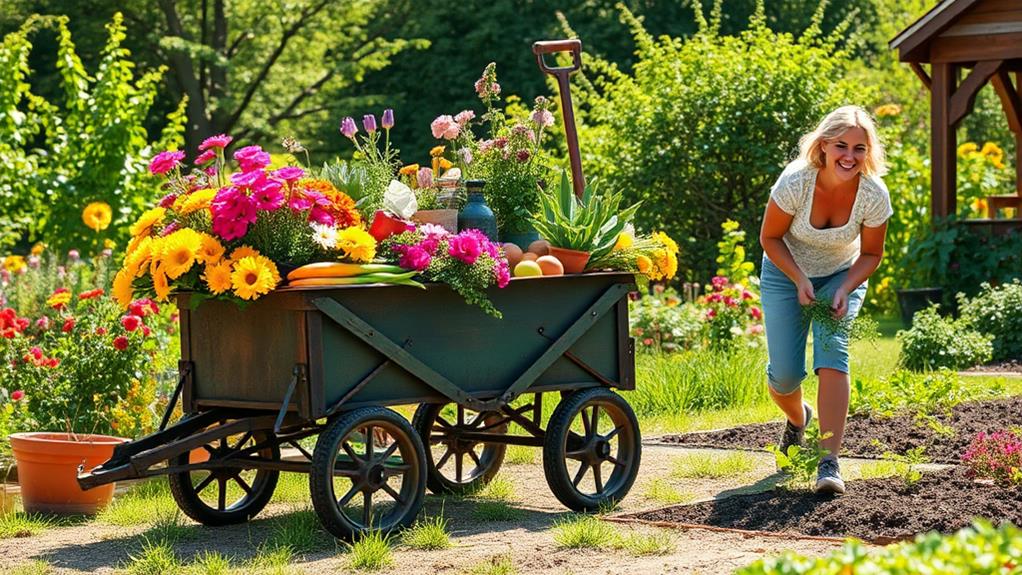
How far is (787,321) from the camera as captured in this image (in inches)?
260

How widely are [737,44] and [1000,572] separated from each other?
1395 cm

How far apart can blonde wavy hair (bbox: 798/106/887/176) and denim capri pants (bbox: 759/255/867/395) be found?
47 cm

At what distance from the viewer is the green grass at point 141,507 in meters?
6.41

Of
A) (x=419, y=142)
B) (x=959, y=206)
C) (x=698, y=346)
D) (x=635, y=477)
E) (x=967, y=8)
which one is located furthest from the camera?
(x=419, y=142)

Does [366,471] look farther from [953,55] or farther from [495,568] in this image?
[953,55]

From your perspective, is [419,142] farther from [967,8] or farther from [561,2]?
[967,8]

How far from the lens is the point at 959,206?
55.8ft

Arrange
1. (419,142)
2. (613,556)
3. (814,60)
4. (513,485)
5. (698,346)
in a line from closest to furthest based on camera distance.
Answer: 1. (613,556)
2. (513,485)
3. (698,346)
4. (814,60)
5. (419,142)

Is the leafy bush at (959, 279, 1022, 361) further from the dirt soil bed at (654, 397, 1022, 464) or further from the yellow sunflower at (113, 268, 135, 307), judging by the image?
the yellow sunflower at (113, 268, 135, 307)

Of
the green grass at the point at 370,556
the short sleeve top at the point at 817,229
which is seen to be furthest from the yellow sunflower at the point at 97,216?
the green grass at the point at 370,556

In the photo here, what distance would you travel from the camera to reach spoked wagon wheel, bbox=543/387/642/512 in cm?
621

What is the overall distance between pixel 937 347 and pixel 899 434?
3423 mm

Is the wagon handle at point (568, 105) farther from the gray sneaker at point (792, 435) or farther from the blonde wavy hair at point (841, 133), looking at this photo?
the gray sneaker at point (792, 435)

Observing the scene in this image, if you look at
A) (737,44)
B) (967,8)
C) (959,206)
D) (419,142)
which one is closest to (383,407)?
(967,8)
